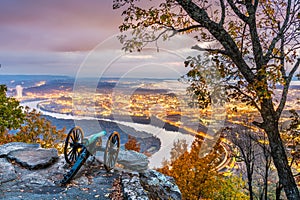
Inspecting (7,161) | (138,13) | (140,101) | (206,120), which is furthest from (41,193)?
(206,120)

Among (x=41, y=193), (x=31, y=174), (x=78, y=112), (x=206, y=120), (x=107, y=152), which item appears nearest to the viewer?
(x=41, y=193)

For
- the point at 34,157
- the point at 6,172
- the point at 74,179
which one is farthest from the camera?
the point at 34,157

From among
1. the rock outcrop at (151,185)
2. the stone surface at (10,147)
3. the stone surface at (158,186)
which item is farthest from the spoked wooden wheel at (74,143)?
the stone surface at (10,147)

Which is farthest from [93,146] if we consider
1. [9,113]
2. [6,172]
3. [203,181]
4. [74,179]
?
[203,181]

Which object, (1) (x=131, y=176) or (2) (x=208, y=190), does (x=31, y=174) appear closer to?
(1) (x=131, y=176)

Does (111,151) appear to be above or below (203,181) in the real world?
above

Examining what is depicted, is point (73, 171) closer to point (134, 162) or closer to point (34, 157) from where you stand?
point (134, 162)

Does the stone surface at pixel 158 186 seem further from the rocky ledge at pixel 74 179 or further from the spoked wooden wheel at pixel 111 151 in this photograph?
the spoked wooden wheel at pixel 111 151
